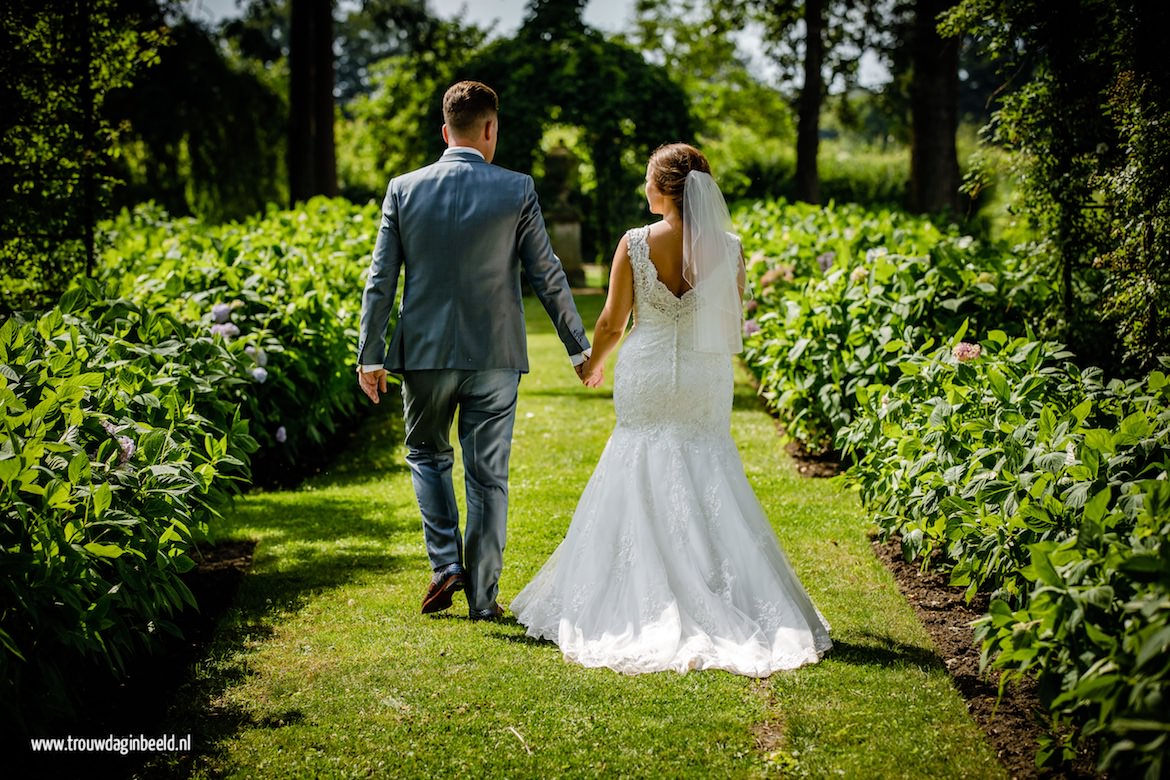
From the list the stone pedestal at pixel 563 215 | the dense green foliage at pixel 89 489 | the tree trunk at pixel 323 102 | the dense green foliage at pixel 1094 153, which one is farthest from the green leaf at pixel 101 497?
the stone pedestal at pixel 563 215

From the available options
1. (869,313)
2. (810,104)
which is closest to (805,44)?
(810,104)

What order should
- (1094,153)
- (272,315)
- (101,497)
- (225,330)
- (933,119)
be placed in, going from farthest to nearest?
(933,119) < (272,315) < (225,330) < (1094,153) < (101,497)

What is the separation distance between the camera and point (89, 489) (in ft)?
10.6

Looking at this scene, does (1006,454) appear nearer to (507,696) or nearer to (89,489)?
(507,696)

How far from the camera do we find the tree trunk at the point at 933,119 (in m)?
14.9

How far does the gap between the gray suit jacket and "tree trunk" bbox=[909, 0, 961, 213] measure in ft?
39.5

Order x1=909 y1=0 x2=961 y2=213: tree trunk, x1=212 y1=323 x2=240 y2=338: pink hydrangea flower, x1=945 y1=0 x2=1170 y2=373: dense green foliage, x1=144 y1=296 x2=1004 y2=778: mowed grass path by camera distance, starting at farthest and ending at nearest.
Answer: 1. x1=909 y1=0 x2=961 y2=213: tree trunk
2. x1=212 y1=323 x2=240 y2=338: pink hydrangea flower
3. x1=945 y1=0 x2=1170 y2=373: dense green foliage
4. x1=144 y1=296 x2=1004 y2=778: mowed grass path

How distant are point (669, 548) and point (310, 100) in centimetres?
1296

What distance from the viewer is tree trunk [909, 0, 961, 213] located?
14.9 m

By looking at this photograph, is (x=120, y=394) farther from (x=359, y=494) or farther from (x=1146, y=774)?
(x=1146, y=774)

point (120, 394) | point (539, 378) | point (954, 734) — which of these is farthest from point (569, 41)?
Result: point (954, 734)

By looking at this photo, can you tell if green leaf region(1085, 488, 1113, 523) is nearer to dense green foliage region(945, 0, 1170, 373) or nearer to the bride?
the bride

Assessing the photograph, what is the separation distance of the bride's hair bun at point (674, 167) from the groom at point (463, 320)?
53cm

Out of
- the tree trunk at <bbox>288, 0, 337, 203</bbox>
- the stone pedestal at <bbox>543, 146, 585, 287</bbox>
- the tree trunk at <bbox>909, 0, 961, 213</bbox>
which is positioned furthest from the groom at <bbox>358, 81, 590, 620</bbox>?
the stone pedestal at <bbox>543, 146, 585, 287</bbox>
